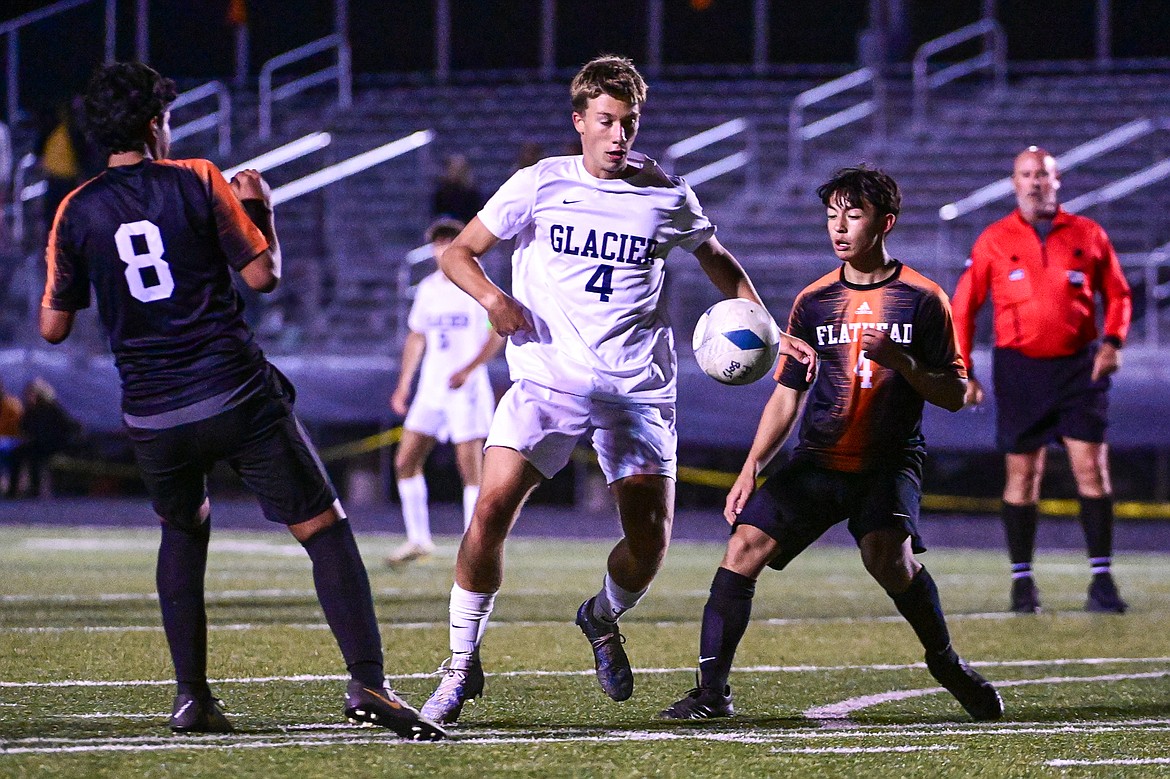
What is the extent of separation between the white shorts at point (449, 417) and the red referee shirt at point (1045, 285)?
4066mm

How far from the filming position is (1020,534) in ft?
30.5

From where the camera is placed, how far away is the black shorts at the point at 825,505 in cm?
559

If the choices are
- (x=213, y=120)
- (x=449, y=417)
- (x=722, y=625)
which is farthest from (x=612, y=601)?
(x=213, y=120)

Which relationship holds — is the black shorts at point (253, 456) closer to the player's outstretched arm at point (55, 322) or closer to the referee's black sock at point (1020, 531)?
the player's outstretched arm at point (55, 322)

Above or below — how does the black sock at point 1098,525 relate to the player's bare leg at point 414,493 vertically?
above

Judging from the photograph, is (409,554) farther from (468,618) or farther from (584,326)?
(584,326)

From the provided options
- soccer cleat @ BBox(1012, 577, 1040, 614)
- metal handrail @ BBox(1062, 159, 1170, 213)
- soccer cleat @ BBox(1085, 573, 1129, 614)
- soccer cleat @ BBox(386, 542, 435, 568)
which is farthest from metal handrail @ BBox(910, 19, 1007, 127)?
soccer cleat @ BBox(1012, 577, 1040, 614)

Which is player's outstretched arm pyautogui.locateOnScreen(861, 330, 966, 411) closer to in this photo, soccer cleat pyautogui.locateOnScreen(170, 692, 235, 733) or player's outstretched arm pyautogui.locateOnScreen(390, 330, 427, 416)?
soccer cleat pyautogui.locateOnScreen(170, 692, 235, 733)

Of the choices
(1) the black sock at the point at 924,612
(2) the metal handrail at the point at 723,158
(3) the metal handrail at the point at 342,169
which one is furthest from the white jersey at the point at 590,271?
(2) the metal handrail at the point at 723,158

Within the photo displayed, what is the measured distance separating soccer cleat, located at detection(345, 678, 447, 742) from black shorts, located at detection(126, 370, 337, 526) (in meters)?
0.53

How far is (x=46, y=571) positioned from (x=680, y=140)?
14318 millimetres

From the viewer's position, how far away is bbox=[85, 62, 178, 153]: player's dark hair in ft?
15.7

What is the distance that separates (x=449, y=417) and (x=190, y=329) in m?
7.50

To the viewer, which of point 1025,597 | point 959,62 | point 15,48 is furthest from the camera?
point 15,48
